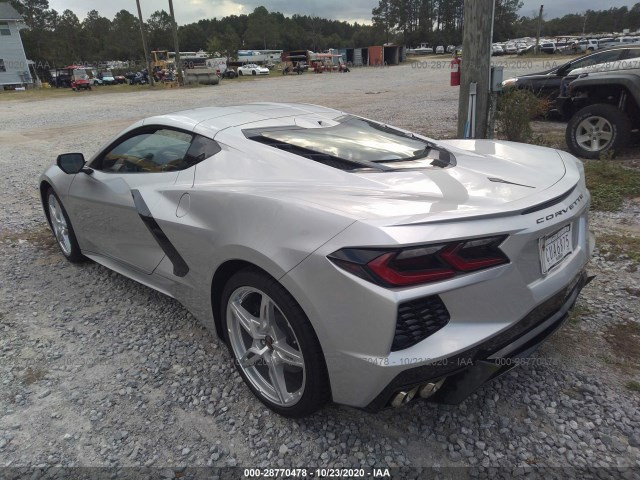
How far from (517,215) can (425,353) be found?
2.21ft

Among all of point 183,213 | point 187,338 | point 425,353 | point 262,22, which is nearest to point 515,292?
point 425,353

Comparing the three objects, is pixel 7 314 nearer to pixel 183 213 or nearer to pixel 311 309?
pixel 183 213

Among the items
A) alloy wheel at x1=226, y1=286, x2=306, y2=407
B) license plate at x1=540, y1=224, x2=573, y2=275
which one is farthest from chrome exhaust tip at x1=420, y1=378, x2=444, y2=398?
Result: license plate at x1=540, y1=224, x2=573, y2=275

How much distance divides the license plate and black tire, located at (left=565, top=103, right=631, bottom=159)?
5176 millimetres

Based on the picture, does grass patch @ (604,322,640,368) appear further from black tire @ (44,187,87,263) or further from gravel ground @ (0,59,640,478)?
black tire @ (44,187,87,263)

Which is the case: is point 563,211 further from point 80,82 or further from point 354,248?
point 80,82

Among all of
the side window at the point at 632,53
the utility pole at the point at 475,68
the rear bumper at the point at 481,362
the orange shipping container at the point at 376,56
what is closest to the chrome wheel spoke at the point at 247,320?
the rear bumper at the point at 481,362

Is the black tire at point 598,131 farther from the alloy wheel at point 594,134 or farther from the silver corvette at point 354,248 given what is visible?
the silver corvette at point 354,248

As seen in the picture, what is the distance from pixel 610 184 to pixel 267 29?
323 feet

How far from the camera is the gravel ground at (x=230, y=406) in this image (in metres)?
2.08

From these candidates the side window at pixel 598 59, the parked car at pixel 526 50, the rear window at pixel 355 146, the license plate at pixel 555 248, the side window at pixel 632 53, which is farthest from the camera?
the parked car at pixel 526 50

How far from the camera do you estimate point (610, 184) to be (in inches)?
216

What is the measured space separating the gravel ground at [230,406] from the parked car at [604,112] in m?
3.62

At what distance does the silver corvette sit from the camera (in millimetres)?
1732
